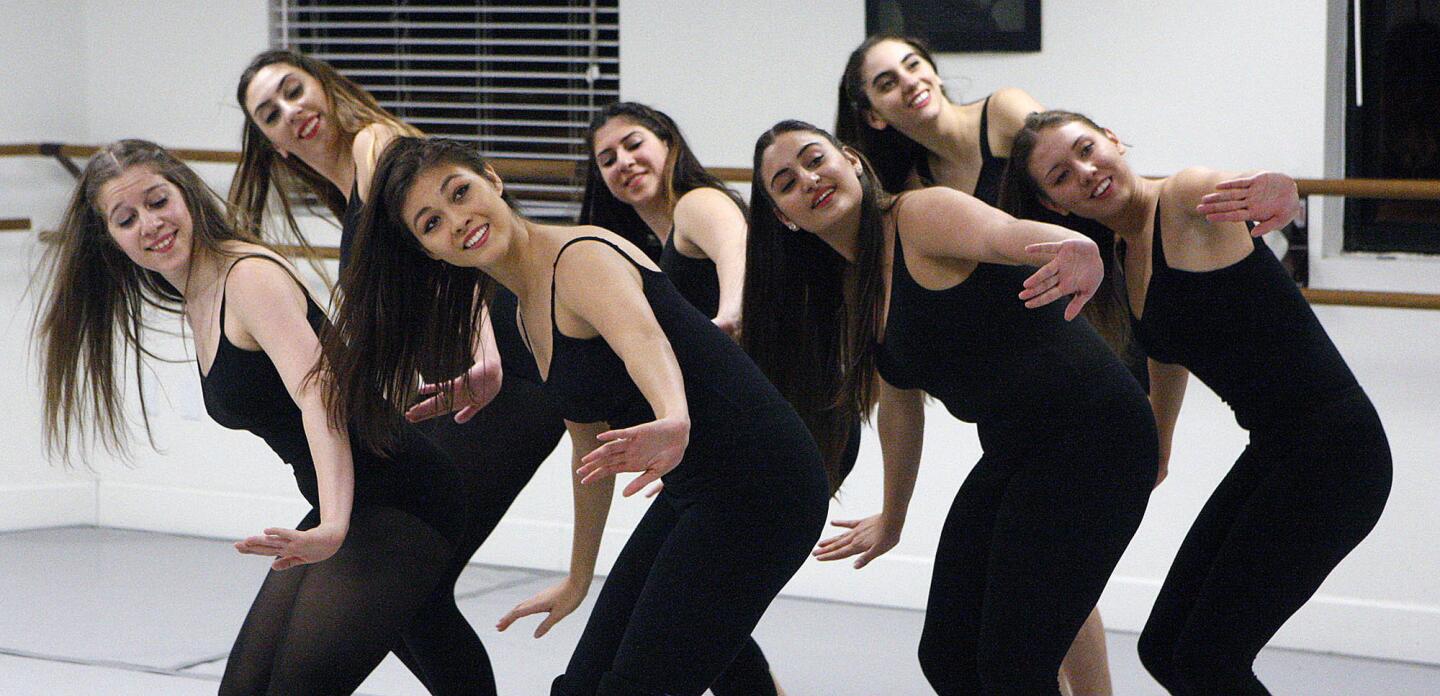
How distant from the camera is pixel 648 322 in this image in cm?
207

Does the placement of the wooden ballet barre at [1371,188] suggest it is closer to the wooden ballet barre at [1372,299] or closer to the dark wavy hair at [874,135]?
the wooden ballet barre at [1372,299]

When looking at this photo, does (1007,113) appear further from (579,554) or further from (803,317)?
(579,554)

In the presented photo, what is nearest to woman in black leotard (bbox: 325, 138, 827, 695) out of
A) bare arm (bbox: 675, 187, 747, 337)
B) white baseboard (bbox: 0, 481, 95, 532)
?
bare arm (bbox: 675, 187, 747, 337)

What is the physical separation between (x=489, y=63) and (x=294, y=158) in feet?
5.55

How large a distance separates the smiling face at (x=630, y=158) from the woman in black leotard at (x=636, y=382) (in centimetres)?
68

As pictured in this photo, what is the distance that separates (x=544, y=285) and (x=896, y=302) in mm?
497

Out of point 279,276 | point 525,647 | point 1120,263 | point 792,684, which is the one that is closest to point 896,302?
point 1120,263

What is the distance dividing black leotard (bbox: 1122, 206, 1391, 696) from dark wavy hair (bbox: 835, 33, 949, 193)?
90 cm

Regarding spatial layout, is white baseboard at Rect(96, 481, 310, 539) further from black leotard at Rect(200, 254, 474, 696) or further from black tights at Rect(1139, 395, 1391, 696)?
black tights at Rect(1139, 395, 1391, 696)

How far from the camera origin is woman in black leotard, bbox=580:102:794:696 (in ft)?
9.25

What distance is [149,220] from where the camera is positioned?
7.82 ft

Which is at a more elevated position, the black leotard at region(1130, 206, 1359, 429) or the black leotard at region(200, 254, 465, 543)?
the black leotard at region(1130, 206, 1359, 429)

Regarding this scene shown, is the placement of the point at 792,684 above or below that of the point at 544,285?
below

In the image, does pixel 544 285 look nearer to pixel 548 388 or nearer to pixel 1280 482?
pixel 548 388
